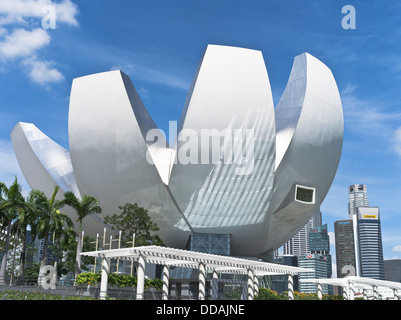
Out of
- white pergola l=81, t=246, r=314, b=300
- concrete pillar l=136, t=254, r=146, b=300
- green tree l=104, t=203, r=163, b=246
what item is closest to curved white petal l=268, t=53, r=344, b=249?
green tree l=104, t=203, r=163, b=246

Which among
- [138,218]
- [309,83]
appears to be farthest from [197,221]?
[309,83]

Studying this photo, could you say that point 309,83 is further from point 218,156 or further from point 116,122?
point 116,122

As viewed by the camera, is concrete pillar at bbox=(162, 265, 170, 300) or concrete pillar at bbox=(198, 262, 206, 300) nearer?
concrete pillar at bbox=(198, 262, 206, 300)

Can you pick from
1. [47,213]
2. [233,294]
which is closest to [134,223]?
[47,213]

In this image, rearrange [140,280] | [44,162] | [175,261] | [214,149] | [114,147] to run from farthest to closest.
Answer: [44,162], [114,147], [214,149], [175,261], [140,280]

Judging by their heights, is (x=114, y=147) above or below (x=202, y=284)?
above

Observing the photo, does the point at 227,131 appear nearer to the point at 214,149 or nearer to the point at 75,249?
the point at 214,149

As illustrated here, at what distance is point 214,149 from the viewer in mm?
36250

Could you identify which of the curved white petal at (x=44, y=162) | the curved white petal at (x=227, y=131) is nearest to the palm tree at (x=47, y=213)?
the curved white petal at (x=44, y=162)

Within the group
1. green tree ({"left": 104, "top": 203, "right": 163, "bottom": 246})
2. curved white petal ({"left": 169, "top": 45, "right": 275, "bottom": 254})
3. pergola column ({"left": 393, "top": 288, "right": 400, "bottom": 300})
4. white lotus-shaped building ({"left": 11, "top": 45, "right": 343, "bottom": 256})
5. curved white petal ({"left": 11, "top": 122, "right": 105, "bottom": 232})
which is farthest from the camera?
curved white petal ({"left": 11, "top": 122, "right": 105, "bottom": 232})

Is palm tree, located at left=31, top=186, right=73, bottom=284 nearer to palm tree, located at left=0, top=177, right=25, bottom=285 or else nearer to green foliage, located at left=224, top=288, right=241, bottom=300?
palm tree, located at left=0, top=177, right=25, bottom=285

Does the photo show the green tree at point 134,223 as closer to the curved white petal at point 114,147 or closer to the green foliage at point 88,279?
the curved white petal at point 114,147

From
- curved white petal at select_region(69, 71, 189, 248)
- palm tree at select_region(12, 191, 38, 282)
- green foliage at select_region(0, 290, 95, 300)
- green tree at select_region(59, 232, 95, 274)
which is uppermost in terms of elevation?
curved white petal at select_region(69, 71, 189, 248)

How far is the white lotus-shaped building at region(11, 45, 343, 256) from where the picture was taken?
3594 cm
